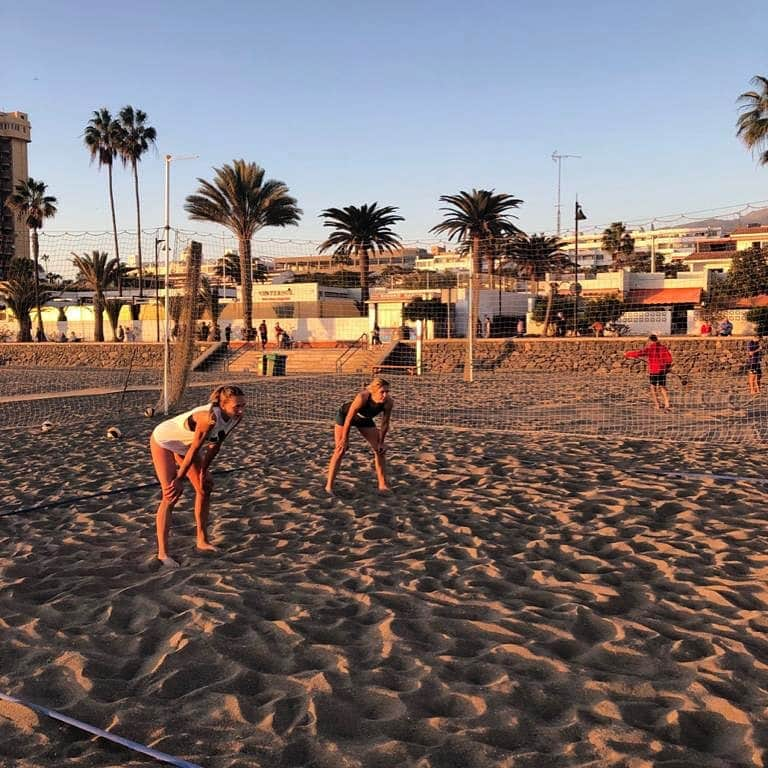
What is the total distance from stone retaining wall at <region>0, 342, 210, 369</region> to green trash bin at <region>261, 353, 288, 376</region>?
6.33 metres

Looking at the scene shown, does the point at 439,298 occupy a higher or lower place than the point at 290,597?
higher

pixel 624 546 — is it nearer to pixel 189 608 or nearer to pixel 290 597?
pixel 290 597

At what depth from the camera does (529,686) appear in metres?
3.46

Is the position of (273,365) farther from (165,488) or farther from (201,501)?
(165,488)

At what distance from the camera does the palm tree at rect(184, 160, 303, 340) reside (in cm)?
3578

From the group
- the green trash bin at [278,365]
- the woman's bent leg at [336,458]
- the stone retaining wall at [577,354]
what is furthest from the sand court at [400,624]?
the green trash bin at [278,365]

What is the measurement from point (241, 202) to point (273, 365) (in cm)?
1332

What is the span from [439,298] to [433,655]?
39958 millimetres

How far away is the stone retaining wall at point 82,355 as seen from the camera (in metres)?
33.3

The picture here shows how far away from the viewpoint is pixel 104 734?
9.87ft

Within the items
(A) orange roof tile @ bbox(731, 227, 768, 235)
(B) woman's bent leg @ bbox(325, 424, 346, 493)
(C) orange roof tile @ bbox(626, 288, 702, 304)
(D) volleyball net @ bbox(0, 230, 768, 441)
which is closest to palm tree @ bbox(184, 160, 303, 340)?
(D) volleyball net @ bbox(0, 230, 768, 441)

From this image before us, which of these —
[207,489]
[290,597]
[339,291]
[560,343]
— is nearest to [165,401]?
[207,489]

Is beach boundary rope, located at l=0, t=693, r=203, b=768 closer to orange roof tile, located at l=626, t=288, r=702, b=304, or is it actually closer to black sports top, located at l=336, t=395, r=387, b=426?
black sports top, located at l=336, t=395, r=387, b=426

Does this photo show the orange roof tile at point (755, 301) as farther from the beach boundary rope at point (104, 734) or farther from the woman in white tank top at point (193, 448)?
the beach boundary rope at point (104, 734)
